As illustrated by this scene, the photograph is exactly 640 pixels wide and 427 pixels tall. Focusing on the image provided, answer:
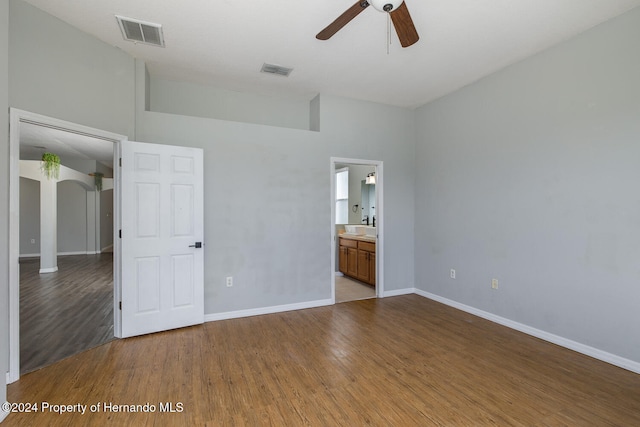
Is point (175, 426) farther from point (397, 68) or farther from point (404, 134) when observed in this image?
point (404, 134)

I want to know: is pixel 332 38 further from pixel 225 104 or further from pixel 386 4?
pixel 225 104

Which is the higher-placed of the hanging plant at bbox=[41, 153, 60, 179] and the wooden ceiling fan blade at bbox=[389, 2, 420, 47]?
the wooden ceiling fan blade at bbox=[389, 2, 420, 47]

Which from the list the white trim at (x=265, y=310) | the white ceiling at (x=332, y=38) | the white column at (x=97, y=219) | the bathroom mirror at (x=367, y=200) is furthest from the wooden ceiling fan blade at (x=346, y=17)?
the white column at (x=97, y=219)

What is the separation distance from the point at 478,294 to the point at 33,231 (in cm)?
1116

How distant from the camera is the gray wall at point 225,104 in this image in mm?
3811

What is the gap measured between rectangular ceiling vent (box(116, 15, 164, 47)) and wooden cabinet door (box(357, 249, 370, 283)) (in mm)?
4019

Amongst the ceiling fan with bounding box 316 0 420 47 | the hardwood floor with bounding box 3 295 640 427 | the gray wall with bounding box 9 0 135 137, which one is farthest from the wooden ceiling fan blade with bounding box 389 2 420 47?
the gray wall with bounding box 9 0 135 137

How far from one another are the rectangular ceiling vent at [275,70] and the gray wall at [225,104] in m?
0.19

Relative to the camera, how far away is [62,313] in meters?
3.77

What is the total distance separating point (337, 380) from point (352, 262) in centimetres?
335

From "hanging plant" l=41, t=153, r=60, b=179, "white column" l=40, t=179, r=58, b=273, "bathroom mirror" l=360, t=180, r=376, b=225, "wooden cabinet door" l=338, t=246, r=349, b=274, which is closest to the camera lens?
"wooden cabinet door" l=338, t=246, r=349, b=274

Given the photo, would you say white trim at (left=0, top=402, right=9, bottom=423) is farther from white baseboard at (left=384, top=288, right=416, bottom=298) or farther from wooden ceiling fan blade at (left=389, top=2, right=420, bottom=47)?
white baseboard at (left=384, top=288, right=416, bottom=298)

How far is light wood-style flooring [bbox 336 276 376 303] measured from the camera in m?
4.63

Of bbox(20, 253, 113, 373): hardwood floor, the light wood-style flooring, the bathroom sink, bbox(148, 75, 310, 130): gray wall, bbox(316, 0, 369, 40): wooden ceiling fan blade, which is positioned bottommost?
the light wood-style flooring
